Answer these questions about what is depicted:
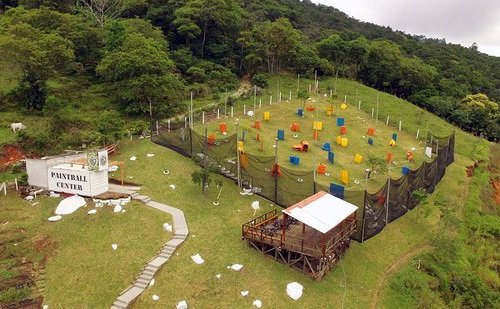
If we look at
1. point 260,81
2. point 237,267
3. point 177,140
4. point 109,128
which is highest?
point 260,81

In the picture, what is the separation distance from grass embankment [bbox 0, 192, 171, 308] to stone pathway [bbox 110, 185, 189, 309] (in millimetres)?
324

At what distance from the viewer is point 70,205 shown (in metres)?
22.2

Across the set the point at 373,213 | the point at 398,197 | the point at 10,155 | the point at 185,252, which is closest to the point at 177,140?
the point at 10,155

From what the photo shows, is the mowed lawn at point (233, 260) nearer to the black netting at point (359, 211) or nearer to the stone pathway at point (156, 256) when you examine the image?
the stone pathway at point (156, 256)

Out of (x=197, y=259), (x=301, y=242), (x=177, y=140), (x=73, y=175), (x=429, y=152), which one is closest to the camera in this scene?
(x=301, y=242)

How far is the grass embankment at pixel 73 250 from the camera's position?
668 inches

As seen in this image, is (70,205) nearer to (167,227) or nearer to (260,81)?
(167,227)

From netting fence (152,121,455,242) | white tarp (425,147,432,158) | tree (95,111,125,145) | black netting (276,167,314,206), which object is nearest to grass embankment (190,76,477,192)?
white tarp (425,147,432,158)

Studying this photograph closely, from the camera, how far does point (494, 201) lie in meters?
31.7

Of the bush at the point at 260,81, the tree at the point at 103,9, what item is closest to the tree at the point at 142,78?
the bush at the point at 260,81

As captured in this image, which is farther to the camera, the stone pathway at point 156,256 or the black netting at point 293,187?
the black netting at point 293,187

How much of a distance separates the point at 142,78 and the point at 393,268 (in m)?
22.9

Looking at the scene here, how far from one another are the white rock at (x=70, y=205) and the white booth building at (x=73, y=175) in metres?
0.52

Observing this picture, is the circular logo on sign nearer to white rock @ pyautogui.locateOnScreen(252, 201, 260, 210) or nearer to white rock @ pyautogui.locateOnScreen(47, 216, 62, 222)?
white rock @ pyautogui.locateOnScreen(47, 216, 62, 222)
